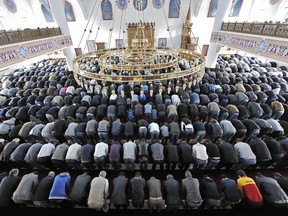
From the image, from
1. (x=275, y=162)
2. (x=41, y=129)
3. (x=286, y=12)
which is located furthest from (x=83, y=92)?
(x=286, y=12)

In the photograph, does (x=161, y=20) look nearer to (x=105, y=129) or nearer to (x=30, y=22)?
(x=30, y=22)

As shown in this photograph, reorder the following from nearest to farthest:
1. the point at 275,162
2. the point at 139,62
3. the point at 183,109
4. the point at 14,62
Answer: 1. the point at 139,62
2. the point at 275,162
3. the point at 183,109
4. the point at 14,62

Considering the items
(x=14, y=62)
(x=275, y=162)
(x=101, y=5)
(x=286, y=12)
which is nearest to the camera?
(x=275, y=162)

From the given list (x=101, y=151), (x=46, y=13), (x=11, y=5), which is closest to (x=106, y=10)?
(x=46, y=13)

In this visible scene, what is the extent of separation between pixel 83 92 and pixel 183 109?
453 cm

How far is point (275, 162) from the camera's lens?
423 centimetres

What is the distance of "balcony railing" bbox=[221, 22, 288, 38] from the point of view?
557 centimetres

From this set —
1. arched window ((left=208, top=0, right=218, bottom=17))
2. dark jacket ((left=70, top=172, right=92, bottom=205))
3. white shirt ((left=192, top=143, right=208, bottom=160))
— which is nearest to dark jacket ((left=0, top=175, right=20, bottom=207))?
dark jacket ((left=70, top=172, right=92, bottom=205))

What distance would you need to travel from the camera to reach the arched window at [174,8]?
1277cm

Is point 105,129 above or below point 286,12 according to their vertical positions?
below

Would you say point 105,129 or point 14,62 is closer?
point 105,129

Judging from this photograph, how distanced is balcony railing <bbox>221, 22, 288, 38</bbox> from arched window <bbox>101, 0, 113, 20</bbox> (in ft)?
30.5

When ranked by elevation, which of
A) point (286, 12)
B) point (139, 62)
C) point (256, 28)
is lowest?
point (139, 62)

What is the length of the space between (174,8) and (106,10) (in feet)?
19.1
